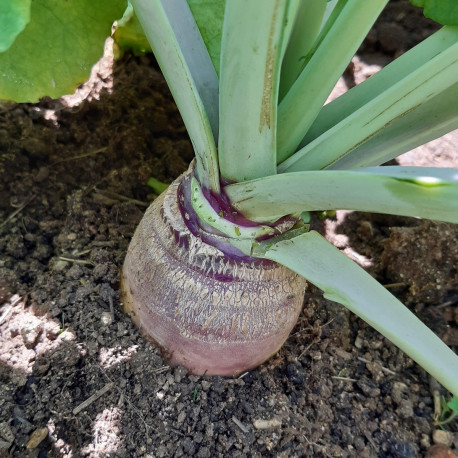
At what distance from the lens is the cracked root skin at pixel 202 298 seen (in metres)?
0.96

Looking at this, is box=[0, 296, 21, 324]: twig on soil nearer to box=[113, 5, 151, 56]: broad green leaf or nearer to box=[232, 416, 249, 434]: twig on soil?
box=[232, 416, 249, 434]: twig on soil

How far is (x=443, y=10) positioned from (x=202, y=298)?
2.17 ft

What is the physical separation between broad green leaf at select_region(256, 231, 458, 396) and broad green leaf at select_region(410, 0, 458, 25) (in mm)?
428

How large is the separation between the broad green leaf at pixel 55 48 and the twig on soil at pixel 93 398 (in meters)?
0.61

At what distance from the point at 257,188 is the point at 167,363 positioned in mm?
459

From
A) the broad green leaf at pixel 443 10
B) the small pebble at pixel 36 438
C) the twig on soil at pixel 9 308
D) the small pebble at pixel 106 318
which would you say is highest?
the broad green leaf at pixel 443 10

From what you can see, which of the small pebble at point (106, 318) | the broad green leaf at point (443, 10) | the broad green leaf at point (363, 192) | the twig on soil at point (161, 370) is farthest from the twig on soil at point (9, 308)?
the broad green leaf at point (443, 10)

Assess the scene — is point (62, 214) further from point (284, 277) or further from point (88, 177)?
point (284, 277)

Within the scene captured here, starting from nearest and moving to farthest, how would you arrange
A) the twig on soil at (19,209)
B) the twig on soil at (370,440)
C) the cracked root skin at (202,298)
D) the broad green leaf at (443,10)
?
the broad green leaf at (443,10) < the cracked root skin at (202,298) < the twig on soil at (370,440) < the twig on soil at (19,209)

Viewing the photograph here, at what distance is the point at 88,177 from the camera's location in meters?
1.43

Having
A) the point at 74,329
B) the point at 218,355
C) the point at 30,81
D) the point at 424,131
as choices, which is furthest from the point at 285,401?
the point at 30,81

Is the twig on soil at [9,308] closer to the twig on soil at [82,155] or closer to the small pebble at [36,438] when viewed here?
the small pebble at [36,438]

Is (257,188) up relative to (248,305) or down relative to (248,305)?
up

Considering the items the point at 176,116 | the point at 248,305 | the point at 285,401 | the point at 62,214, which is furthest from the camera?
the point at 176,116
